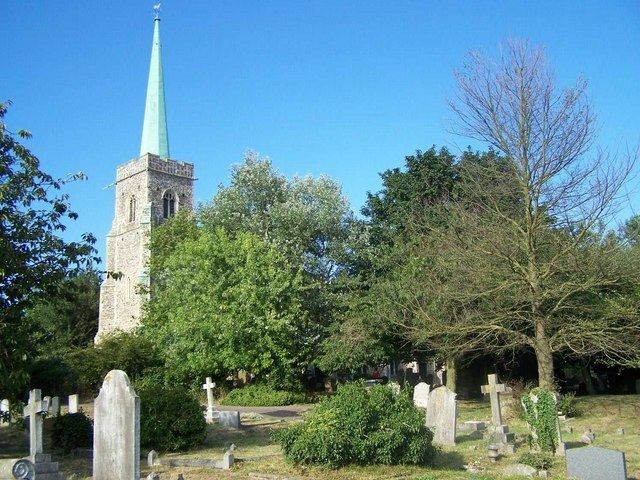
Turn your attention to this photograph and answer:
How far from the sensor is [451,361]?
25.4 meters

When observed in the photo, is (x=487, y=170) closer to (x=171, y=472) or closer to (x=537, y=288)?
(x=537, y=288)

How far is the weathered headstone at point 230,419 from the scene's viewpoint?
1919 cm

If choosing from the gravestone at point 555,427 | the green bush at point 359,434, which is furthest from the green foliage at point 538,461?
the green bush at point 359,434

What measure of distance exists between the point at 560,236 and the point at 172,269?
20.5 metres

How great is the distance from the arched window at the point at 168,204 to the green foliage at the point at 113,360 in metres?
28.8

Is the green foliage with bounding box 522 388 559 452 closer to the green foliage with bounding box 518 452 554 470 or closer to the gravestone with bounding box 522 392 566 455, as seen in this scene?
the gravestone with bounding box 522 392 566 455

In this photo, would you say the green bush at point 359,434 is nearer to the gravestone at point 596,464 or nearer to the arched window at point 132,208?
the gravestone at point 596,464

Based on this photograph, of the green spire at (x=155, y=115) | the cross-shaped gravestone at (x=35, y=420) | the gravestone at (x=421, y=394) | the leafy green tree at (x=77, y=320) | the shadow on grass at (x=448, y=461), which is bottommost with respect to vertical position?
the shadow on grass at (x=448, y=461)

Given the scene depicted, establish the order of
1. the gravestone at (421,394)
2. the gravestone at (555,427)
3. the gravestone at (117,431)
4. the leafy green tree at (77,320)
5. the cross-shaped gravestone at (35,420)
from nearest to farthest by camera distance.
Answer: the gravestone at (117,431)
the cross-shaped gravestone at (35,420)
the gravestone at (555,427)
the gravestone at (421,394)
the leafy green tree at (77,320)

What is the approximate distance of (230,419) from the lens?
19.4 metres

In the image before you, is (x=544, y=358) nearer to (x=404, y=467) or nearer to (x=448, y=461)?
(x=448, y=461)

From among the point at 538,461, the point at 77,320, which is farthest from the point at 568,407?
the point at 77,320

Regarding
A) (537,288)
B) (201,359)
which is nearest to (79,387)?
(201,359)

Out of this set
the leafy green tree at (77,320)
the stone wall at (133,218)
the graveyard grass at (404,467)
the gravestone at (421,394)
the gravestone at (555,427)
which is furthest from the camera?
the stone wall at (133,218)
